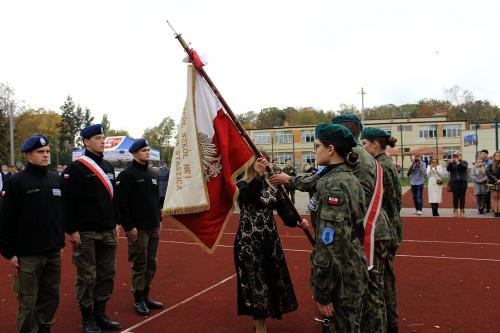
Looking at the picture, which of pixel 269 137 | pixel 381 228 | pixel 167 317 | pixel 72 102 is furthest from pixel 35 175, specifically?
pixel 72 102

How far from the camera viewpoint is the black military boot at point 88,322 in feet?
16.8

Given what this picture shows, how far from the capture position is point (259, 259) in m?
4.92

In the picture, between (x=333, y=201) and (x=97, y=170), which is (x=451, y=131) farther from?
(x=333, y=201)

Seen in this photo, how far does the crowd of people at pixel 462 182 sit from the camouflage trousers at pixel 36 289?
1286 cm

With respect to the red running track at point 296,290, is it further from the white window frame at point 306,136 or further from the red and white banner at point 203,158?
the white window frame at point 306,136

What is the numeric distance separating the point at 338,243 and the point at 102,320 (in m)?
3.37

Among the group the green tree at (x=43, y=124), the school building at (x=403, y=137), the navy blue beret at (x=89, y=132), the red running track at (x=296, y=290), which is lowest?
the red running track at (x=296, y=290)

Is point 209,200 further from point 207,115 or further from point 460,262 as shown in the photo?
point 460,262

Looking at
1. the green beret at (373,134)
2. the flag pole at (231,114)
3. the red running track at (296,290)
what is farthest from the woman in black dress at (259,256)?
the green beret at (373,134)

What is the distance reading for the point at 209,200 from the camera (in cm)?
498

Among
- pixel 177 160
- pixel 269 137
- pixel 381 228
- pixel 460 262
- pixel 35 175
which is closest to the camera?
pixel 381 228

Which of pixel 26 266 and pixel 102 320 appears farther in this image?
pixel 102 320

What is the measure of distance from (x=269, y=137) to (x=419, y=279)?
62.4 metres

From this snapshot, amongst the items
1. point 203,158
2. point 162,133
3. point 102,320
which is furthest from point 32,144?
point 162,133
